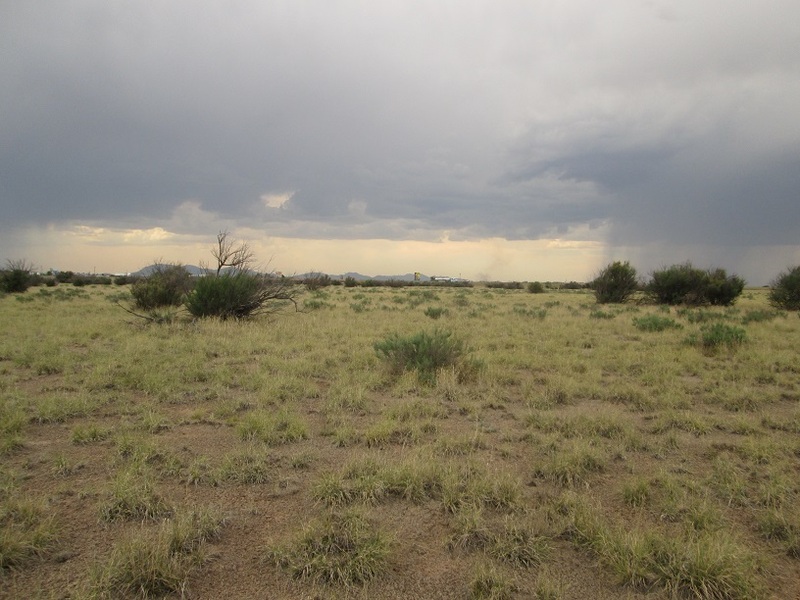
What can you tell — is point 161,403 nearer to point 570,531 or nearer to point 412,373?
point 412,373

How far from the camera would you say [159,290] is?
1797 cm

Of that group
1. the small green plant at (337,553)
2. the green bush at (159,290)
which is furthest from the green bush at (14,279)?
the small green plant at (337,553)

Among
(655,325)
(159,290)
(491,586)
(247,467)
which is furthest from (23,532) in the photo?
(159,290)

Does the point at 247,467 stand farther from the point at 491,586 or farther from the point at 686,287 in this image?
the point at 686,287

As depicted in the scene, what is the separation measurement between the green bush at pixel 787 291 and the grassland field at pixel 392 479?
17635 millimetres

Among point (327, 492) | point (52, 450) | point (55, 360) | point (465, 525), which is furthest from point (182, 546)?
point (55, 360)

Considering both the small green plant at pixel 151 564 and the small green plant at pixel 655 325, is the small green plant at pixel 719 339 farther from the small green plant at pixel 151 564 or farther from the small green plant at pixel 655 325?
the small green plant at pixel 151 564

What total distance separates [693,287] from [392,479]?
2661 cm

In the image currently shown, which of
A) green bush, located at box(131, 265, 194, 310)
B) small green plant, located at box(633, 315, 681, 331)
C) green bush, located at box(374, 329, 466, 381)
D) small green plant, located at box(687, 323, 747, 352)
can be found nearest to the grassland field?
green bush, located at box(374, 329, 466, 381)

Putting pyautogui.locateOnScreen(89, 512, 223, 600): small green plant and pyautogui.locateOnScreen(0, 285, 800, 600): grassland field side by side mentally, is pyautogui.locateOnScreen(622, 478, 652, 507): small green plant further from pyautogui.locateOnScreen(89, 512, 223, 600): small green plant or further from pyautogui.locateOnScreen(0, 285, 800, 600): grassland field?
pyautogui.locateOnScreen(89, 512, 223, 600): small green plant

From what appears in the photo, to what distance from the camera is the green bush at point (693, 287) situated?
25.3m

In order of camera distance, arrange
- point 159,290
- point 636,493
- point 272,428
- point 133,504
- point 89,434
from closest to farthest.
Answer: point 133,504 < point 636,493 < point 89,434 < point 272,428 < point 159,290

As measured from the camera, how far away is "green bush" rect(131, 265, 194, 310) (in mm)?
17938

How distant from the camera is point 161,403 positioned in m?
6.90
